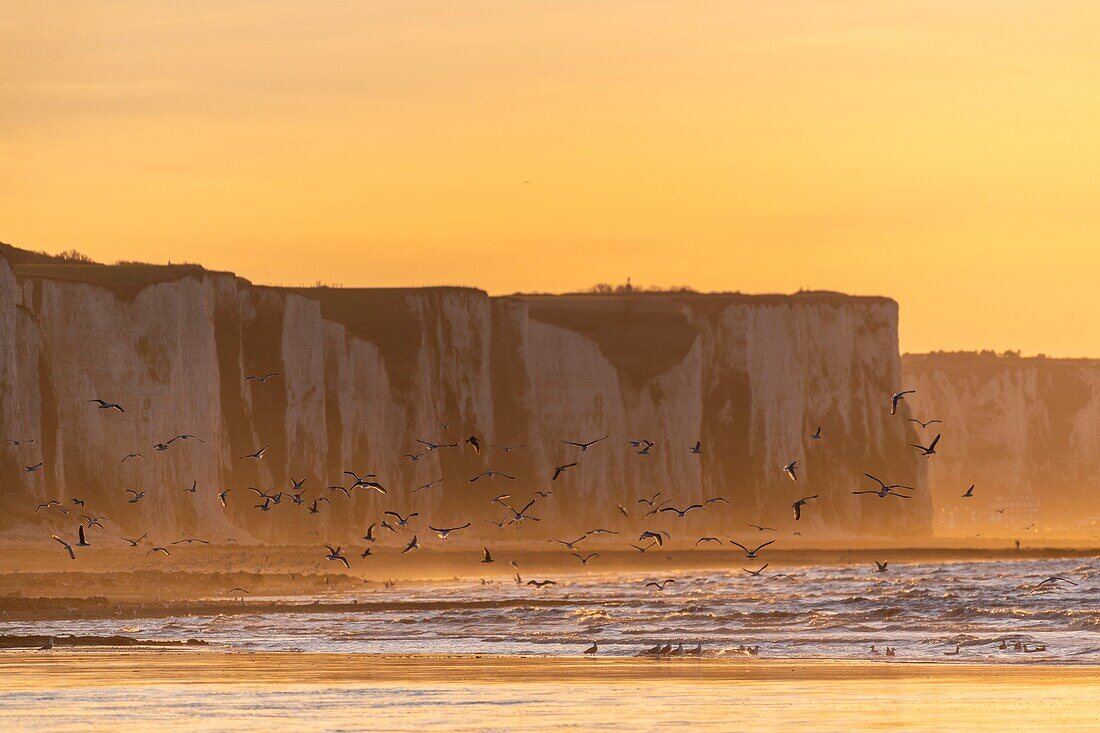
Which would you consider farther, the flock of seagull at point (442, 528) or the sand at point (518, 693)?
the flock of seagull at point (442, 528)

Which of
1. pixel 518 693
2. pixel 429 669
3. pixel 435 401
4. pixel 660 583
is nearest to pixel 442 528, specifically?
pixel 660 583

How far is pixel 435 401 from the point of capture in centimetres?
11825

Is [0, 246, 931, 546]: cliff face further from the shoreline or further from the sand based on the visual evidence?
the sand

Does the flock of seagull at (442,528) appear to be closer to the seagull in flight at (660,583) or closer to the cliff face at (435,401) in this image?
the seagull in flight at (660,583)

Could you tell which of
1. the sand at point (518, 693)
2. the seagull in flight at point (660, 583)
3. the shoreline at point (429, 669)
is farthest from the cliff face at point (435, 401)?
the sand at point (518, 693)

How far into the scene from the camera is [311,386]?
10775 cm

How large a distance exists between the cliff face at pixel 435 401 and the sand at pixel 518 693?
42018 mm

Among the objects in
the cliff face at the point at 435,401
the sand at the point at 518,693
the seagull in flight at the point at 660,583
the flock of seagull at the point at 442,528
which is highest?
the cliff face at the point at 435,401

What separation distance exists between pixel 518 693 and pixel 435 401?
89043mm

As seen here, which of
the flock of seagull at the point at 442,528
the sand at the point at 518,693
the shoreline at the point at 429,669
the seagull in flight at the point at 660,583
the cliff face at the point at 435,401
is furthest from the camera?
the cliff face at the point at 435,401

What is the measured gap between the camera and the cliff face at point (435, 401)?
299ft

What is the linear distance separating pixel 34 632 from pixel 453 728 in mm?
17895

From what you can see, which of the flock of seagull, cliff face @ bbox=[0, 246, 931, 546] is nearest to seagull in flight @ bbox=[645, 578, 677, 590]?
the flock of seagull

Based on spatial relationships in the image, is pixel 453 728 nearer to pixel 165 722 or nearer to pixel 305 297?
pixel 165 722
